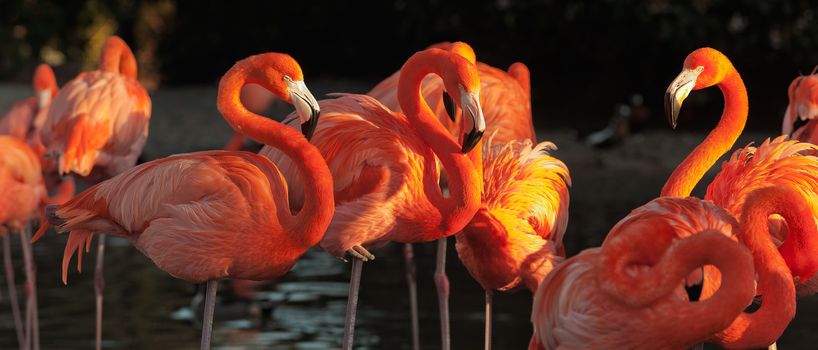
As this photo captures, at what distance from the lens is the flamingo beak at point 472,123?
4266 millimetres

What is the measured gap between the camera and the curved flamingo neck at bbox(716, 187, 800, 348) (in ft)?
Answer: 13.0

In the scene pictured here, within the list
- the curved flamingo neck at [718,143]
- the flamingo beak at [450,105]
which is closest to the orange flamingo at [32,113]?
the flamingo beak at [450,105]

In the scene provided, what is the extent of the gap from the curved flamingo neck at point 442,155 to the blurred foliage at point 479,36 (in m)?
7.95

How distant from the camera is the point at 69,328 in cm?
668

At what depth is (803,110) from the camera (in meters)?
5.47

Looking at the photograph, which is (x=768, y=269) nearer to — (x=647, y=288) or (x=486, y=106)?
(x=647, y=288)

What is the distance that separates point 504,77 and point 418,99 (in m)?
1.26

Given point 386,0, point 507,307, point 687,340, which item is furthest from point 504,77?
point 386,0

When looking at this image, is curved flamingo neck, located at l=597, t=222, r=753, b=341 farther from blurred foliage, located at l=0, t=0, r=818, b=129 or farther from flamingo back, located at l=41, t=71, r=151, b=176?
blurred foliage, located at l=0, t=0, r=818, b=129

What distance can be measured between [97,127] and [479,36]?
10.5 metres

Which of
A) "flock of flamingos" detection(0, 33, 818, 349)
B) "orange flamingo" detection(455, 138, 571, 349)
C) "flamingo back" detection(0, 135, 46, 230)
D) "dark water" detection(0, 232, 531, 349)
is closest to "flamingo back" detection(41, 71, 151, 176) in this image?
"flamingo back" detection(0, 135, 46, 230)

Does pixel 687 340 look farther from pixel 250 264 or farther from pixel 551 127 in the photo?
pixel 551 127

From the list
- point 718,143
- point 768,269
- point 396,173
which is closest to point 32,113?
point 396,173

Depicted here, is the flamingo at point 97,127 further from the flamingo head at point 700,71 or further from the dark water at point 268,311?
the flamingo head at point 700,71
